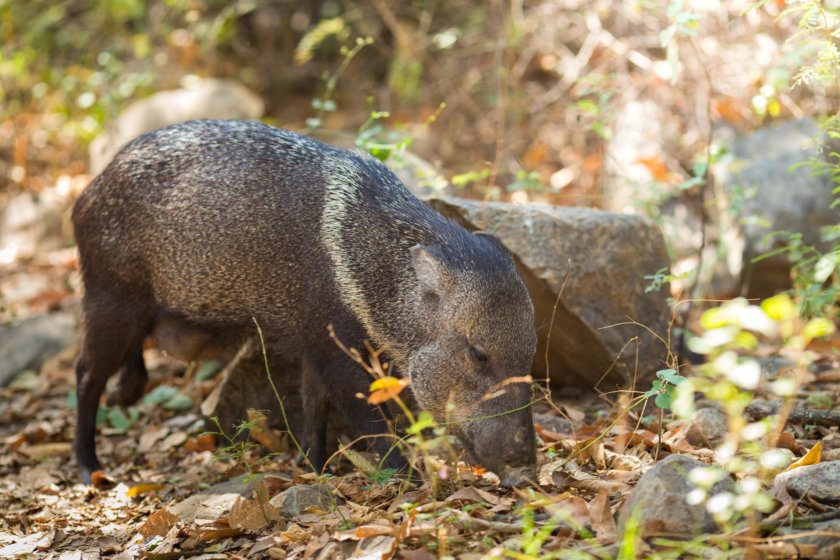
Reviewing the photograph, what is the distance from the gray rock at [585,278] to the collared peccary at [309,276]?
2.27ft

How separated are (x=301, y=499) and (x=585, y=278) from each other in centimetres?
207

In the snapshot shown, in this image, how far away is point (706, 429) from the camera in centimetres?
406

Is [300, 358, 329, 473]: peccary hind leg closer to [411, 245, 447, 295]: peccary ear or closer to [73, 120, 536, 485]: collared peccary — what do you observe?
[73, 120, 536, 485]: collared peccary

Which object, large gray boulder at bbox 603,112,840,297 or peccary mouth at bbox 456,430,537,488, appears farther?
large gray boulder at bbox 603,112,840,297

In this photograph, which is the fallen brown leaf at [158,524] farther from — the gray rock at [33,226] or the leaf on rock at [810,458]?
the gray rock at [33,226]

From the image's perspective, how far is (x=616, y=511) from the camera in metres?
3.19

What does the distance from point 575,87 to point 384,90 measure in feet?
9.04

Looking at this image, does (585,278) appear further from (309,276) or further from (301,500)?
(301,500)

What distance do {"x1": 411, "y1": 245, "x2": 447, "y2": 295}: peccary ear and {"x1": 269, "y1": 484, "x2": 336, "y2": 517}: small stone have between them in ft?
3.22

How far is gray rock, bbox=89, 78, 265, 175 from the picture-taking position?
955 cm

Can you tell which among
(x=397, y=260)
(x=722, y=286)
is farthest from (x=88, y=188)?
(x=722, y=286)

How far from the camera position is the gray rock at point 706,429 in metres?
4.00

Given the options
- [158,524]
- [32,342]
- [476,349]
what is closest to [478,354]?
[476,349]

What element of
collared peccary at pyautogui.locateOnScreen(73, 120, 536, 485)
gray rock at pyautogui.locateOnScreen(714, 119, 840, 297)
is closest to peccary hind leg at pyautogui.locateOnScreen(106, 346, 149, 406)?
collared peccary at pyautogui.locateOnScreen(73, 120, 536, 485)
